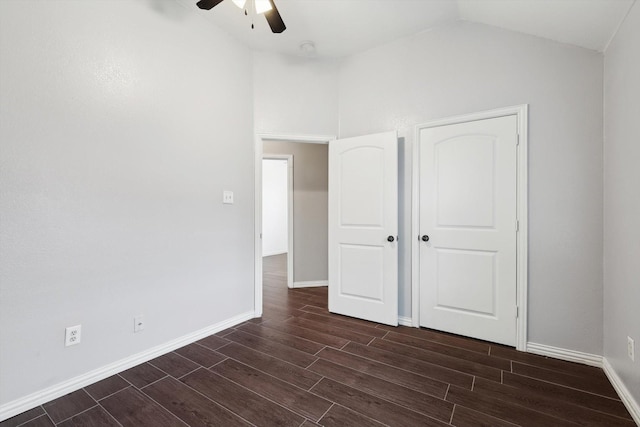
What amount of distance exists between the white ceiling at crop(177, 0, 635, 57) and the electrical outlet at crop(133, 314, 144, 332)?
2.59 metres

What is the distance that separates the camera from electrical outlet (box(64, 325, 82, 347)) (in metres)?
1.83

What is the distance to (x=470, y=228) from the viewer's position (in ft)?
8.65

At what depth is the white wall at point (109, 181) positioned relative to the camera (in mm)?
1657

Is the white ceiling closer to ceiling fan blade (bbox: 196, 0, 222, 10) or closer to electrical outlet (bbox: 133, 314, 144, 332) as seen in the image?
ceiling fan blade (bbox: 196, 0, 222, 10)

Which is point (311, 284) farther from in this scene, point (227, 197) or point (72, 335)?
point (72, 335)

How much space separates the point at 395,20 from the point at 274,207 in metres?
6.15

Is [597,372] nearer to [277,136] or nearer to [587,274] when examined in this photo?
[587,274]

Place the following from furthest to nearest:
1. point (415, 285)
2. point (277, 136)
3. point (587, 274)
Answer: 1. point (277, 136)
2. point (415, 285)
3. point (587, 274)

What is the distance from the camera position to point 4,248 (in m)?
1.60

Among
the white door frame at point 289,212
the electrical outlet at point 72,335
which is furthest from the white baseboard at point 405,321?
the electrical outlet at point 72,335

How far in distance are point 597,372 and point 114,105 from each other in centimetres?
389

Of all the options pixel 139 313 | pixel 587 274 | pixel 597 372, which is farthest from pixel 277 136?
pixel 597 372

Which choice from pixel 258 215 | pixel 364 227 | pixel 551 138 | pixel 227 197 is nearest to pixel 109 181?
pixel 227 197

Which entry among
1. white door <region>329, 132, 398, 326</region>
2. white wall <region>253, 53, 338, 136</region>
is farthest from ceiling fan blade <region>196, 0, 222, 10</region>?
white door <region>329, 132, 398, 326</region>
